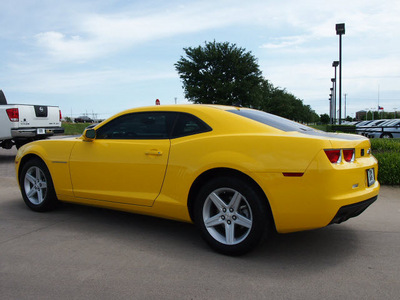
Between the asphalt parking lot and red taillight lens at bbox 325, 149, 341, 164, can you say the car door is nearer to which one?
the asphalt parking lot

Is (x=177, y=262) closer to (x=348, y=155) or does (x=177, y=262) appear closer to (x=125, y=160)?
(x=125, y=160)

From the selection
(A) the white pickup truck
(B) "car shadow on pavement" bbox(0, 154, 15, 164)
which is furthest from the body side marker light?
(B) "car shadow on pavement" bbox(0, 154, 15, 164)

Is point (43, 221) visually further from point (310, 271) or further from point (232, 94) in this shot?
point (232, 94)

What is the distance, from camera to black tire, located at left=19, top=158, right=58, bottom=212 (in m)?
5.23

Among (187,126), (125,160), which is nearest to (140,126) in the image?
(125,160)

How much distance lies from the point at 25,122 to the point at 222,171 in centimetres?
962

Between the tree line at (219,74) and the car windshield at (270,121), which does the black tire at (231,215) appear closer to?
the car windshield at (270,121)

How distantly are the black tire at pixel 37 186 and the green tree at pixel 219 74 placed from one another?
32.8 metres

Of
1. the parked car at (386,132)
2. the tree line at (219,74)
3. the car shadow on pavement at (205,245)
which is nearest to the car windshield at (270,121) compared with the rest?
the car shadow on pavement at (205,245)

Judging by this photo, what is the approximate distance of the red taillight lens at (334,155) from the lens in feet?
11.1

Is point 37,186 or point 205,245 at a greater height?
point 37,186

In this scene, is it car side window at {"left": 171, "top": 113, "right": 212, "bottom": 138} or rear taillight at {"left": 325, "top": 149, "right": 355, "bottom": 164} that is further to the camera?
car side window at {"left": 171, "top": 113, "right": 212, "bottom": 138}

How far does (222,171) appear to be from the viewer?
379cm

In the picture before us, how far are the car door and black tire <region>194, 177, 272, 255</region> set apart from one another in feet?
1.97
